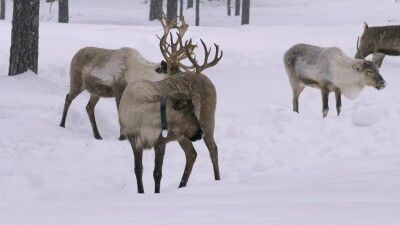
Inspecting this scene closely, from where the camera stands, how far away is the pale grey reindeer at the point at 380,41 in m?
14.8

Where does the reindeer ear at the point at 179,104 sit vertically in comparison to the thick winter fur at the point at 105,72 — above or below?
above

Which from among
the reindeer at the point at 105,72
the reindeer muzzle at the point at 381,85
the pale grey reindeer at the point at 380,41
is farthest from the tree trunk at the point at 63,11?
the reindeer muzzle at the point at 381,85

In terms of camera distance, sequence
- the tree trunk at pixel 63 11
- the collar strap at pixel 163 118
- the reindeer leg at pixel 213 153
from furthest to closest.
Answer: the tree trunk at pixel 63 11
the reindeer leg at pixel 213 153
the collar strap at pixel 163 118

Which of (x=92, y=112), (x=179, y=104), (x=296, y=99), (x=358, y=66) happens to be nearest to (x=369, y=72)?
(x=358, y=66)

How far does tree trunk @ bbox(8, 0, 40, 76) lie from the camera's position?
10320mm

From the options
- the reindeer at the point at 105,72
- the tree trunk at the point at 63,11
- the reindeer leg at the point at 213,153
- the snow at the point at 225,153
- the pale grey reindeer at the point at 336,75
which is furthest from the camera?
the tree trunk at the point at 63,11

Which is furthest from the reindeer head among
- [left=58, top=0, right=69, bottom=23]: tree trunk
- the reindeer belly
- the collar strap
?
[left=58, top=0, right=69, bottom=23]: tree trunk

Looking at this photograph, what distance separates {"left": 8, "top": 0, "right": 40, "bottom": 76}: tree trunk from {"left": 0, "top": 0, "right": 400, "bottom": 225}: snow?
0.98 ft

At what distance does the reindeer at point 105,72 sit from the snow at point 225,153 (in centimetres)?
44

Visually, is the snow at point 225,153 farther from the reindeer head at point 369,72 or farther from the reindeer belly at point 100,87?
the reindeer belly at point 100,87

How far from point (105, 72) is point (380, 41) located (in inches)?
310

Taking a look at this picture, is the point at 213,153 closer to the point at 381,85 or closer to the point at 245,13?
the point at 381,85

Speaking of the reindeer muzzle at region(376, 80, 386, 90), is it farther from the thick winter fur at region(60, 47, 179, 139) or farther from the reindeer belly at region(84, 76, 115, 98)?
Answer: the reindeer belly at region(84, 76, 115, 98)

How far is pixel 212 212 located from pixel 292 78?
309 inches
